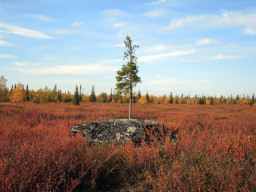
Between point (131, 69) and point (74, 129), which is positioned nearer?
point (74, 129)

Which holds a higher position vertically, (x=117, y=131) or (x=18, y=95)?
(x=18, y=95)

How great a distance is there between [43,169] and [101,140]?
3.02 m

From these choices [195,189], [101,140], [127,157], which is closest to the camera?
[195,189]

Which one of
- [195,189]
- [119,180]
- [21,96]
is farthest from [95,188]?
[21,96]

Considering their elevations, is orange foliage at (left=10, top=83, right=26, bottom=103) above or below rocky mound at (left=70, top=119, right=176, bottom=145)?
above

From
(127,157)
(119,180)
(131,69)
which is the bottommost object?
(119,180)

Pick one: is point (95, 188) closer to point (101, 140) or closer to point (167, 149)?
point (167, 149)

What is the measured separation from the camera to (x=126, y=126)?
6.32 metres

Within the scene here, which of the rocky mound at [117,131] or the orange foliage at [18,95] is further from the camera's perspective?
the orange foliage at [18,95]

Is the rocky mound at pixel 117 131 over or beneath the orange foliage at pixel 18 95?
beneath

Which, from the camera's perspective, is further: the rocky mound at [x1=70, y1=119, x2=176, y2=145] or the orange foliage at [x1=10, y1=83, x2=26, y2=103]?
the orange foliage at [x1=10, y1=83, x2=26, y2=103]

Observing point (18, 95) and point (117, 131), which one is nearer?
point (117, 131)

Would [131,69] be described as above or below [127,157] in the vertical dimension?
above

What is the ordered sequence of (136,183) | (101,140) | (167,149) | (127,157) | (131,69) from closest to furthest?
(136,183), (127,157), (167,149), (101,140), (131,69)
